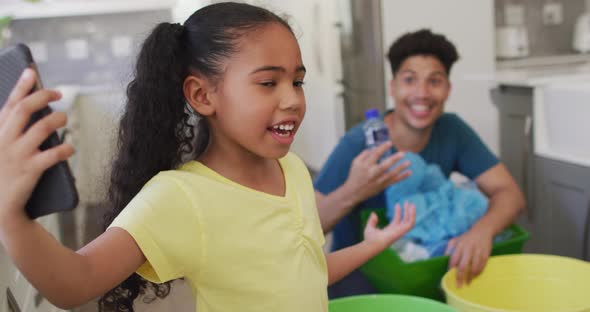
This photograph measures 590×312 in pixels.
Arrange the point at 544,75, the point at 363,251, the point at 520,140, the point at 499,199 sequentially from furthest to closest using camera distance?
1. the point at 520,140
2. the point at 544,75
3. the point at 499,199
4. the point at 363,251

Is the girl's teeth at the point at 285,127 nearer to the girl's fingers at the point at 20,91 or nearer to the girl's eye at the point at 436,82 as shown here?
the girl's fingers at the point at 20,91

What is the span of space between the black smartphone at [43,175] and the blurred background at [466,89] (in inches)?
12.3

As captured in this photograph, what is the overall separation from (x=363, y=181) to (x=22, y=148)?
0.93m

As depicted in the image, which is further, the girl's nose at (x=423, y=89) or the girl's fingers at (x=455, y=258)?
the girl's nose at (x=423, y=89)

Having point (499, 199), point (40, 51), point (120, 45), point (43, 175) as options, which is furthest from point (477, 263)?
point (40, 51)

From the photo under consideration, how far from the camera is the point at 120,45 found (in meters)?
4.40

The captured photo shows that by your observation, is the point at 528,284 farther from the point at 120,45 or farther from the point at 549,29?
the point at 120,45

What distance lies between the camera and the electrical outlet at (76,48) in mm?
4336

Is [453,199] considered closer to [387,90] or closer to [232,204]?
[232,204]

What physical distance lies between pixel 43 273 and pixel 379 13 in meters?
2.05

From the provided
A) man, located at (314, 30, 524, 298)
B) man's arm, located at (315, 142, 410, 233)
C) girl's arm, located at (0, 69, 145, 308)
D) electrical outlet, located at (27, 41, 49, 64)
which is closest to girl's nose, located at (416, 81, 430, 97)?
man, located at (314, 30, 524, 298)

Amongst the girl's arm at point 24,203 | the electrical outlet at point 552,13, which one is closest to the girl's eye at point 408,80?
the girl's arm at point 24,203

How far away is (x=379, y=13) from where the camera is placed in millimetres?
2408

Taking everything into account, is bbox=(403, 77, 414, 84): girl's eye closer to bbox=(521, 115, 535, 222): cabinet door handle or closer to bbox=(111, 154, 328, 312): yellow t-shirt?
bbox=(521, 115, 535, 222): cabinet door handle
